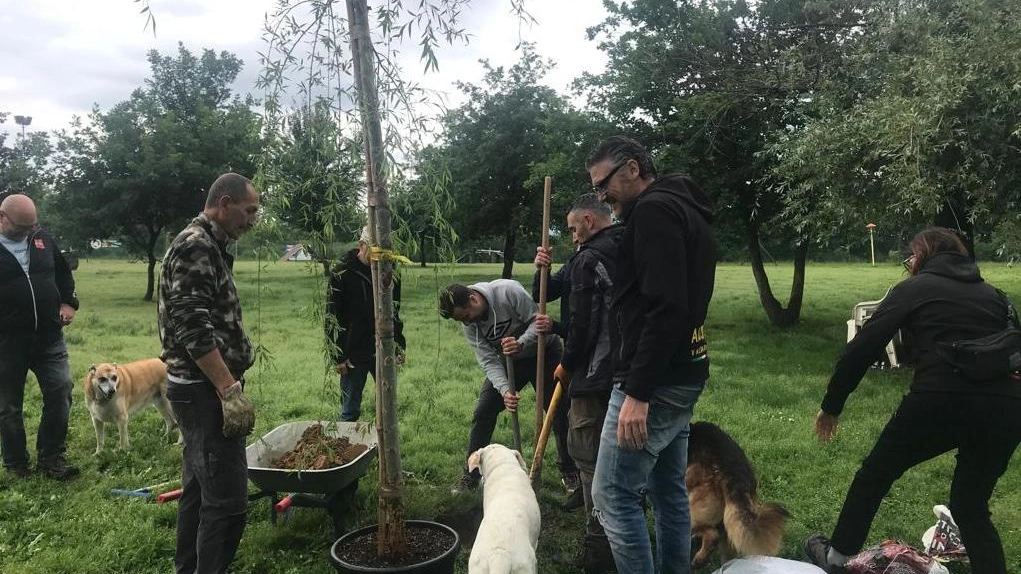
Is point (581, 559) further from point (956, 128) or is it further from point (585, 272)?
point (956, 128)

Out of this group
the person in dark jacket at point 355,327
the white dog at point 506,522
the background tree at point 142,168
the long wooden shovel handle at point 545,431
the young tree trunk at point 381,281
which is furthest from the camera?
the background tree at point 142,168

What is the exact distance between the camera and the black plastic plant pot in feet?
9.91

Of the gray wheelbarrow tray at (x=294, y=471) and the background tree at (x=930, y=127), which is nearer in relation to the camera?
the gray wheelbarrow tray at (x=294, y=471)

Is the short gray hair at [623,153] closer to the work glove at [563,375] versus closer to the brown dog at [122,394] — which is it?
the work glove at [563,375]

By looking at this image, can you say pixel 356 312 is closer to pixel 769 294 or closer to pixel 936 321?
pixel 936 321

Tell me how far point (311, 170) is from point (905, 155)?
696 cm

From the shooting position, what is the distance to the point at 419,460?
5945 millimetres

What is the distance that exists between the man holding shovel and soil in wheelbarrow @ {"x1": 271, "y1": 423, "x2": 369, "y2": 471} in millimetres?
1065

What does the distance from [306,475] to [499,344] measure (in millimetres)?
1711

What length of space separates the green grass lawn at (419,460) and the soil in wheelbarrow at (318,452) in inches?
18.8

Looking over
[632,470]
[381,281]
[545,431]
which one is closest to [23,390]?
[381,281]

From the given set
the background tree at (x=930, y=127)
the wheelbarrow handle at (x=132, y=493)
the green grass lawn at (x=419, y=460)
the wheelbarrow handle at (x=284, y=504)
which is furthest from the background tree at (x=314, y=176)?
the background tree at (x=930, y=127)

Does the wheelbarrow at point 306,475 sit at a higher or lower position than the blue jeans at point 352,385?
lower

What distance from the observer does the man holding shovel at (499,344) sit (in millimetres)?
4727
